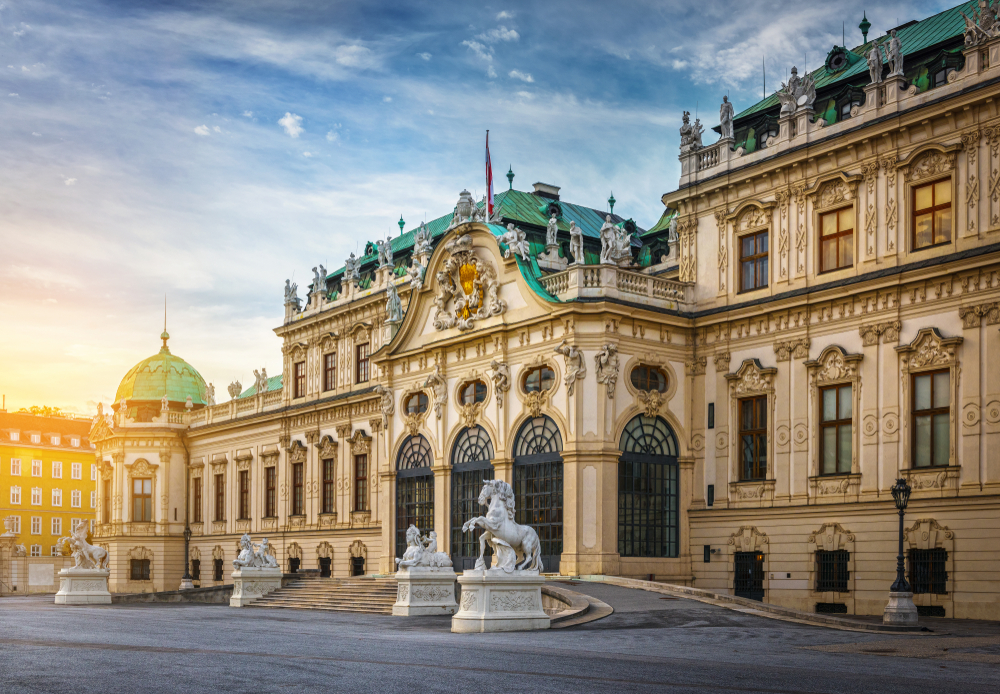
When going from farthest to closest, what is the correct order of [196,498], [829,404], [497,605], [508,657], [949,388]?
[196,498], [829,404], [949,388], [497,605], [508,657]

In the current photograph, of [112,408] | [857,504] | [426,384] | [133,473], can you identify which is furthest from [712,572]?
[112,408]

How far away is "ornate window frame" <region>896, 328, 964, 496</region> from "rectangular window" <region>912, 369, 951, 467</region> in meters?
0.17

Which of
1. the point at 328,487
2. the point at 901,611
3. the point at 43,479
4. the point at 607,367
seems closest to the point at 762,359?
the point at 607,367

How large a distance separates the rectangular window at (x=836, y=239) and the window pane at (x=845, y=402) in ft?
11.3

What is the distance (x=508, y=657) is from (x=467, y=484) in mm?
21831

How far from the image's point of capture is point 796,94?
34.1m

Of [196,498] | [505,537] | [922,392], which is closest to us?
[505,537]

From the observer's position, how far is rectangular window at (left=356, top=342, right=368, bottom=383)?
51.4 metres

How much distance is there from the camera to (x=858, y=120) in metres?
32.2

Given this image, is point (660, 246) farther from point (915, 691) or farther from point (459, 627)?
point (915, 691)

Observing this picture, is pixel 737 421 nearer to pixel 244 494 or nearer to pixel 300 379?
pixel 300 379

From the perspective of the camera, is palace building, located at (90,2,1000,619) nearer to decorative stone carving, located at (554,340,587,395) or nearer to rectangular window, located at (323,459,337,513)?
decorative stone carving, located at (554,340,587,395)

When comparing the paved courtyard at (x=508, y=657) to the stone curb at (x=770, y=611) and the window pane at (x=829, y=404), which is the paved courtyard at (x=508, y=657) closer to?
the stone curb at (x=770, y=611)

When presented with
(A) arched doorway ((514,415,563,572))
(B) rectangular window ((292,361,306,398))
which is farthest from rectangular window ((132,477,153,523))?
(A) arched doorway ((514,415,563,572))
